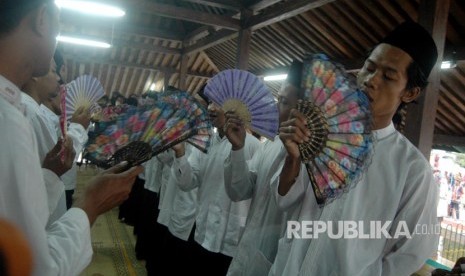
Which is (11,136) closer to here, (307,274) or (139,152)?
(139,152)

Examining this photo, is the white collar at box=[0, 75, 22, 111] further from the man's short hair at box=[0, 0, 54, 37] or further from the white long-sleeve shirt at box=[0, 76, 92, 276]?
the man's short hair at box=[0, 0, 54, 37]

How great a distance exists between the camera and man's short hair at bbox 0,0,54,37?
0.87 meters

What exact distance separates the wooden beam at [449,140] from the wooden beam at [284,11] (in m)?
4.74

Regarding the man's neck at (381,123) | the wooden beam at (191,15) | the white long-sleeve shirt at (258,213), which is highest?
the wooden beam at (191,15)

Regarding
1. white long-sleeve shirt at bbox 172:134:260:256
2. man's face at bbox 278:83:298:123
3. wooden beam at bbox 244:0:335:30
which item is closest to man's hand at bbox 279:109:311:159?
man's face at bbox 278:83:298:123

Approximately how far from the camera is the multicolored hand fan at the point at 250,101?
228cm

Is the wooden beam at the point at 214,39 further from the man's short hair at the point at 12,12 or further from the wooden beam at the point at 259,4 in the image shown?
the man's short hair at the point at 12,12

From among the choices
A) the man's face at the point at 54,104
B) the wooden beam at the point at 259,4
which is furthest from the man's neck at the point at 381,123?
the wooden beam at the point at 259,4

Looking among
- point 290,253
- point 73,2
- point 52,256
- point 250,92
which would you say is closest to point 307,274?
point 290,253

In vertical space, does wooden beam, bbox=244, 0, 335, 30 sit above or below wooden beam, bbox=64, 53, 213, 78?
below

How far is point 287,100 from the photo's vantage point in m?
2.12

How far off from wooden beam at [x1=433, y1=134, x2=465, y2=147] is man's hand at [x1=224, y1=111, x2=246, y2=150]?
7.06 meters

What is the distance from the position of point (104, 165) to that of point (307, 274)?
36.1 inches

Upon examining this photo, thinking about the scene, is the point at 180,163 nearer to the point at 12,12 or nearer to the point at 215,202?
the point at 215,202
